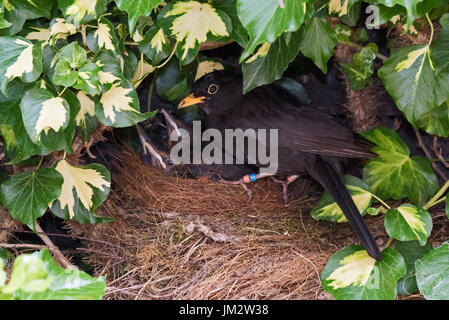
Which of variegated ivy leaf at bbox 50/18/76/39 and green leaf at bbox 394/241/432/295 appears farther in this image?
green leaf at bbox 394/241/432/295

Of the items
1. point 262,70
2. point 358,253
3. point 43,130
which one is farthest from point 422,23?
point 43,130

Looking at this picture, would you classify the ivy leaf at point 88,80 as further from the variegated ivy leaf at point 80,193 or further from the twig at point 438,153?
the twig at point 438,153

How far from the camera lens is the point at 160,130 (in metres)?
3.06

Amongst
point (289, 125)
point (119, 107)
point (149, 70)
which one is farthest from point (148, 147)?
point (119, 107)

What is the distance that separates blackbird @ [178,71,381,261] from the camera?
A: 2.46 meters

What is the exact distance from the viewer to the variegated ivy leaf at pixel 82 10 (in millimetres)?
1842

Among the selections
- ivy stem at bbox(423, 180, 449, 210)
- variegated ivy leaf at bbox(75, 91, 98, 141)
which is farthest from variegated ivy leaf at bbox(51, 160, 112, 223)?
ivy stem at bbox(423, 180, 449, 210)

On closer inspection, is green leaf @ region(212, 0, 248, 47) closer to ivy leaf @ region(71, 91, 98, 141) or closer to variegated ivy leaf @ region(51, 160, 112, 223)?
ivy leaf @ region(71, 91, 98, 141)

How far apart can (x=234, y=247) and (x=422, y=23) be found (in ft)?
3.90

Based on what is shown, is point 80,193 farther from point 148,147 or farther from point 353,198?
point 353,198

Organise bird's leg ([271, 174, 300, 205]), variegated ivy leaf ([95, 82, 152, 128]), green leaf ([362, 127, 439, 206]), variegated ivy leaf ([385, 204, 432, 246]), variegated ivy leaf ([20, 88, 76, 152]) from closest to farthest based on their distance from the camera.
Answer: variegated ivy leaf ([20, 88, 76, 152]), variegated ivy leaf ([95, 82, 152, 128]), variegated ivy leaf ([385, 204, 432, 246]), green leaf ([362, 127, 439, 206]), bird's leg ([271, 174, 300, 205])

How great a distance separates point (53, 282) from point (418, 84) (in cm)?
140

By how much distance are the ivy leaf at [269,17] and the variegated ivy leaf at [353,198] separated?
1.03 m

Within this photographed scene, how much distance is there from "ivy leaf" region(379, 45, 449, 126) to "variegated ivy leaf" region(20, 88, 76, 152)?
115 cm
